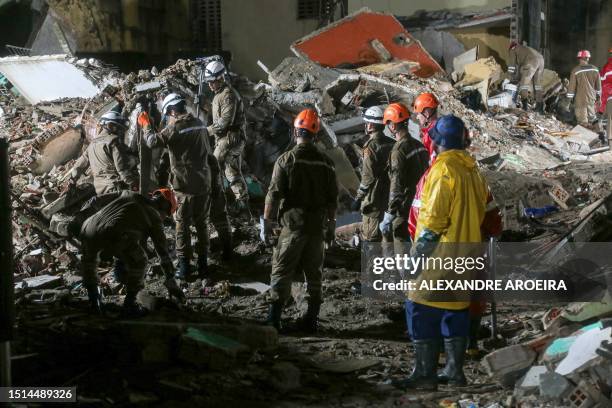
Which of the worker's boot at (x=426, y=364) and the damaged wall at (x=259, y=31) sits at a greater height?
the damaged wall at (x=259, y=31)

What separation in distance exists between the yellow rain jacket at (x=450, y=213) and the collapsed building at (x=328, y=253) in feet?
2.14

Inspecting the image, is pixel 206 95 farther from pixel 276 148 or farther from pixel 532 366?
pixel 532 366

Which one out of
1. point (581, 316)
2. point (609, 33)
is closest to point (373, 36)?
point (609, 33)

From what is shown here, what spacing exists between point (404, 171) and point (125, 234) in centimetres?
261

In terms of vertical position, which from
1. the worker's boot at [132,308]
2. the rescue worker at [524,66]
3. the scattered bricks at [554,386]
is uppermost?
the rescue worker at [524,66]

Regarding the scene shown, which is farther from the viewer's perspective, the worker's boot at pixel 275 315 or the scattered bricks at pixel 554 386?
the worker's boot at pixel 275 315

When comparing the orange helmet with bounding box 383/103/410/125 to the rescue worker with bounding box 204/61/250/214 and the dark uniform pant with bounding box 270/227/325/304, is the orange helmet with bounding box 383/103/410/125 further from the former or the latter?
the rescue worker with bounding box 204/61/250/214

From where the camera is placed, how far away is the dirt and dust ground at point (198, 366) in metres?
5.09

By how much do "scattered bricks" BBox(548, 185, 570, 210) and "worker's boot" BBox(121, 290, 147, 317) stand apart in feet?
19.8

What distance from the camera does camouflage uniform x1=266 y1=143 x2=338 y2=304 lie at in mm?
6586

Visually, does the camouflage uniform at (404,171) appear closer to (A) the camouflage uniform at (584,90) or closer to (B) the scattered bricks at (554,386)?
(B) the scattered bricks at (554,386)

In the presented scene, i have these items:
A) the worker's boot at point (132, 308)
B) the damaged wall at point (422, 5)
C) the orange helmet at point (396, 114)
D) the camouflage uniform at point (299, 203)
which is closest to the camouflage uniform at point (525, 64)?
the damaged wall at point (422, 5)

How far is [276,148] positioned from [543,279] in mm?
4645

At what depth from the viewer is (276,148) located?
436 inches
